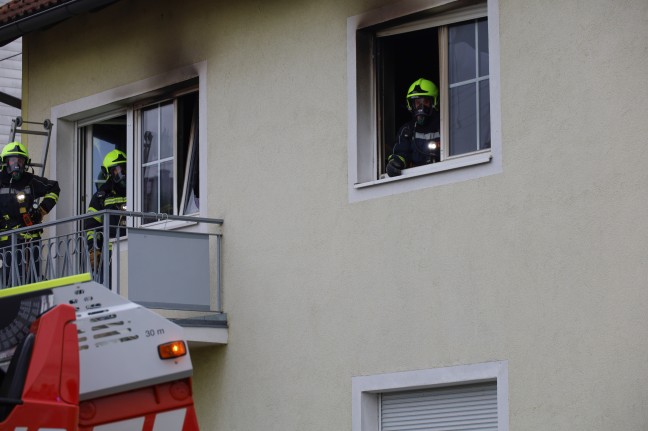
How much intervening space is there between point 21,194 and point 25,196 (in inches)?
1.8

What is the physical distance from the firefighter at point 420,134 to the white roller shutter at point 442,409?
1.84 metres

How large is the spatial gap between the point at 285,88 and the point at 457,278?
9.19 ft

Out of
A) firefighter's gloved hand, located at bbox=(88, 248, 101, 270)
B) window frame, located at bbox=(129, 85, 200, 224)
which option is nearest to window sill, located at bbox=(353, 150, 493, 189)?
window frame, located at bbox=(129, 85, 200, 224)

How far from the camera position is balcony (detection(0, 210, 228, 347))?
41.3 feet

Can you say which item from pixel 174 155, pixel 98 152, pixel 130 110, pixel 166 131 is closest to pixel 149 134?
pixel 166 131

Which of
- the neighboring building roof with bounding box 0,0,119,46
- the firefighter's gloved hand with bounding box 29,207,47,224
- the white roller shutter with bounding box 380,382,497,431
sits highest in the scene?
the neighboring building roof with bounding box 0,0,119,46

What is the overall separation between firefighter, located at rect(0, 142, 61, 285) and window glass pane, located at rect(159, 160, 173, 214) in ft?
3.97

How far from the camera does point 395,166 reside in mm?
11867

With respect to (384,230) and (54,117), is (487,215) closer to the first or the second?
(384,230)

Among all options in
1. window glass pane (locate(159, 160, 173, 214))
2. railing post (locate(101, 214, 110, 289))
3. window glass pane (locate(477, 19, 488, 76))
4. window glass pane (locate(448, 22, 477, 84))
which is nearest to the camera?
window glass pane (locate(477, 19, 488, 76))

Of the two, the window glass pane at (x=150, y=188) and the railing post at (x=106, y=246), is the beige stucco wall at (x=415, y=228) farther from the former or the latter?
the railing post at (x=106, y=246)

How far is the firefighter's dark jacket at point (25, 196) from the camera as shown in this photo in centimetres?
1475

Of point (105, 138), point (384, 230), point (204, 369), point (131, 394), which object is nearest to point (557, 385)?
point (384, 230)

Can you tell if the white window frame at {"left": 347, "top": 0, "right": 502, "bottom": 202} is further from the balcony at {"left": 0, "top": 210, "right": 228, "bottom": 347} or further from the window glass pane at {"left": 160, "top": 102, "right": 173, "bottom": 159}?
the window glass pane at {"left": 160, "top": 102, "right": 173, "bottom": 159}
